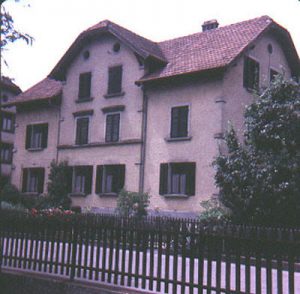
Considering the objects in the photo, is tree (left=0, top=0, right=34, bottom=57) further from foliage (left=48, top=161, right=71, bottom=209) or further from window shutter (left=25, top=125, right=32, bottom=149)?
window shutter (left=25, top=125, right=32, bottom=149)

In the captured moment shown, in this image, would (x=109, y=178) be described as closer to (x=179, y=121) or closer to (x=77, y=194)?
(x=77, y=194)

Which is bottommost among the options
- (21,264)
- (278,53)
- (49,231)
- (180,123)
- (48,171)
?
(21,264)

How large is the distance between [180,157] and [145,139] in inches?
98.3

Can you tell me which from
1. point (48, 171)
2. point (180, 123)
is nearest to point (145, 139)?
point (180, 123)

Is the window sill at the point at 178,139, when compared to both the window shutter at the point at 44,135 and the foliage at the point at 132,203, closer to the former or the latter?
the foliage at the point at 132,203

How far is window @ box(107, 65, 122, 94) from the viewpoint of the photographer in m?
26.0

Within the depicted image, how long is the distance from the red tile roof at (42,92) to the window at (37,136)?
1.82m

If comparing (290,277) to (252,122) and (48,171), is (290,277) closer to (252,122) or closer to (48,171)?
(252,122)

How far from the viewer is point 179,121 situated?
2309 centimetres

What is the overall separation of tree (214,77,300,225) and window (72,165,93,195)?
34.1 ft

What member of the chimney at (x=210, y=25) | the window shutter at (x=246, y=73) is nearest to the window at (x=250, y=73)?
the window shutter at (x=246, y=73)

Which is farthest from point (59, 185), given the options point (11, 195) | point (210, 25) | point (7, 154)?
point (7, 154)

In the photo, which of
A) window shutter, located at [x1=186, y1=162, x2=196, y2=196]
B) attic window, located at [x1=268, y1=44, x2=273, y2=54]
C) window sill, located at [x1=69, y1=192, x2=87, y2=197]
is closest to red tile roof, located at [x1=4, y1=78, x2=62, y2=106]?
window sill, located at [x1=69, y1=192, x2=87, y2=197]

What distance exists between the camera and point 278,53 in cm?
2561
